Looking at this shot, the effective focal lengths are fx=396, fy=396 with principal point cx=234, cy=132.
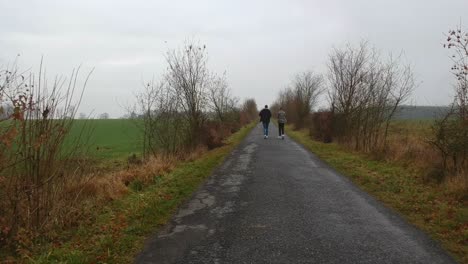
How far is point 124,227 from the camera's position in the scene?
6152mm

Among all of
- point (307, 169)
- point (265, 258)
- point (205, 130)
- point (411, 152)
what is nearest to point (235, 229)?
point (265, 258)

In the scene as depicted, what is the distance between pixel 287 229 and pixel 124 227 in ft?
8.26

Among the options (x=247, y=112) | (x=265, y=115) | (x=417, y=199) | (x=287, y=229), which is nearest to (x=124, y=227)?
(x=287, y=229)

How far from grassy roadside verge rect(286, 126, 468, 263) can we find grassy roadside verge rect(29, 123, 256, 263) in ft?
13.6

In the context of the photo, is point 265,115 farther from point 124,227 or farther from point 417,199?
point 124,227

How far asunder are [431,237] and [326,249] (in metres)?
1.76

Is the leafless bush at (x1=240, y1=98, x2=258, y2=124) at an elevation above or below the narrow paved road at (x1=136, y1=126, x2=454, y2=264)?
above

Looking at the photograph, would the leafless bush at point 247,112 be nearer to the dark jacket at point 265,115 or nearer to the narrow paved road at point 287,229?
the dark jacket at point 265,115

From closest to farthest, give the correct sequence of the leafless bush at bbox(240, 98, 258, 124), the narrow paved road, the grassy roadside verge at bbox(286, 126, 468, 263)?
the narrow paved road → the grassy roadside verge at bbox(286, 126, 468, 263) → the leafless bush at bbox(240, 98, 258, 124)

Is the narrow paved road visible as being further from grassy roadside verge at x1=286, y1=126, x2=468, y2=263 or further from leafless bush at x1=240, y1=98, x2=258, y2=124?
leafless bush at x1=240, y1=98, x2=258, y2=124

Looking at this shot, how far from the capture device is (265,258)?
481cm

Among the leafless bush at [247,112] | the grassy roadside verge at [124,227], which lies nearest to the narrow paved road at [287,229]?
the grassy roadside verge at [124,227]

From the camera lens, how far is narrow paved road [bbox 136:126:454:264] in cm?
492

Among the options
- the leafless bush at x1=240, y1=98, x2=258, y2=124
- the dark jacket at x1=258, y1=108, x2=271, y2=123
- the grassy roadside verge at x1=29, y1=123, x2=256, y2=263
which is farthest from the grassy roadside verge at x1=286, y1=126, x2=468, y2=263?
the leafless bush at x1=240, y1=98, x2=258, y2=124
